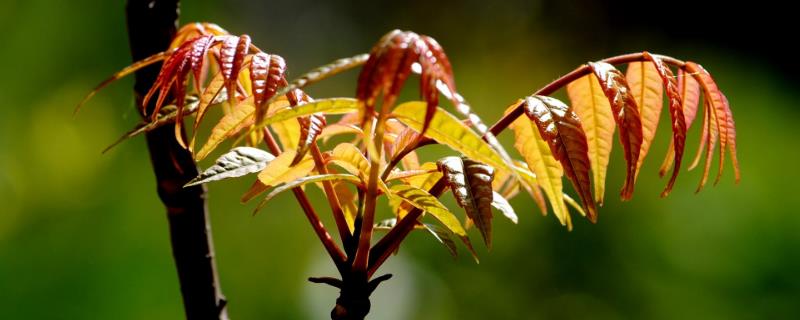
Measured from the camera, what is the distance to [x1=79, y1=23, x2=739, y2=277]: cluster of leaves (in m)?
0.34

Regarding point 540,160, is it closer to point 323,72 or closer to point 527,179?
point 527,179

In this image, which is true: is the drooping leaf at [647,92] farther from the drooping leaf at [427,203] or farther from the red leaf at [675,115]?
the drooping leaf at [427,203]

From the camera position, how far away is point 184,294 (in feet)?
1.80

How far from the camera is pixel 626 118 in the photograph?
39cm

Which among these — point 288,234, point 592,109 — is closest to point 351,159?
point 592,109

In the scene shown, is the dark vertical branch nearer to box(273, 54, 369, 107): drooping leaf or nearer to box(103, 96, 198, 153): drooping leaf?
box(103, 96, 198, 153): drooping leaf

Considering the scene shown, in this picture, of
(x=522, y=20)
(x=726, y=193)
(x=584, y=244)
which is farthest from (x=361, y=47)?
(x=726, y=193)

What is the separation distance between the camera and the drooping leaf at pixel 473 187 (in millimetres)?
367

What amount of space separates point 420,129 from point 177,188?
231 millimetres

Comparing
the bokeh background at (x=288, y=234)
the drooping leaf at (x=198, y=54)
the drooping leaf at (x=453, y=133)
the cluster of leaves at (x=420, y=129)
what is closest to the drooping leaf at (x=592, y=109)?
the cluster of leaves at (x=420, y=129)

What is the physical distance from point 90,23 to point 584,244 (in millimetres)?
1240

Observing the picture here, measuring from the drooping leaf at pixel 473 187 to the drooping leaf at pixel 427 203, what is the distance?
16 millimetres

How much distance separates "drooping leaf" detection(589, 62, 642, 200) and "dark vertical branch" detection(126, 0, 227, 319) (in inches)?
11.8

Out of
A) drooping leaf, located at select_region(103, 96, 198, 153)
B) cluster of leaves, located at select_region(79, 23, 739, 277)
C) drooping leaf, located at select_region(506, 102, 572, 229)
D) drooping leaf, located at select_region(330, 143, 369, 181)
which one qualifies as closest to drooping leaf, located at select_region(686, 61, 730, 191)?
cluster of leaves, located at select_region(79, 23, 739, 277)
